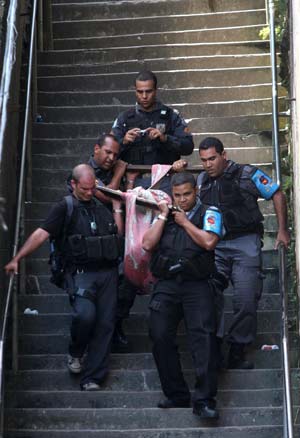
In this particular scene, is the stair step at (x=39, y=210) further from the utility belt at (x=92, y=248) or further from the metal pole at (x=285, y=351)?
the utility belt at (x=92, y=248)

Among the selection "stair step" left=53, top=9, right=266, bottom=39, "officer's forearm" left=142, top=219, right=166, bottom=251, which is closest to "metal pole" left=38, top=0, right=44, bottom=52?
"stair step" left=53, top=9, right=266, bottom=39

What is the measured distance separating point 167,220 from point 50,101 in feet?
13.3

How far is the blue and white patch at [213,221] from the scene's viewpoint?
8.84 m

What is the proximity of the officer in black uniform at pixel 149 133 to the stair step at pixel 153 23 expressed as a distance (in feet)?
11.7

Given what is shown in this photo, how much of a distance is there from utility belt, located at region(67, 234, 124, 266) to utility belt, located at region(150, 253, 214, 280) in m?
0.35

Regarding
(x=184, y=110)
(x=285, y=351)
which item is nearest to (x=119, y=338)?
(x=285, y=351)

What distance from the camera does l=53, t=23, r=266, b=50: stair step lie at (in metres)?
13.3

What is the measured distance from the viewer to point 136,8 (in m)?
14.2

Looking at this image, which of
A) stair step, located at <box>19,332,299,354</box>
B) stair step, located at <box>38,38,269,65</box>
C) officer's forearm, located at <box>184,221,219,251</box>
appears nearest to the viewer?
officer's forearm, located at <box>184,221,219,251</box>

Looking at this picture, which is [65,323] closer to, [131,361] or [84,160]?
[131,361]

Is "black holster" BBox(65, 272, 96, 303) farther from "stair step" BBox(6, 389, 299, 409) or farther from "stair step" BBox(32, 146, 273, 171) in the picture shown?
"stair step" BBox(32, 146, 273, 171)

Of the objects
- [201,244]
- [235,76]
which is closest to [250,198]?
[201,244]

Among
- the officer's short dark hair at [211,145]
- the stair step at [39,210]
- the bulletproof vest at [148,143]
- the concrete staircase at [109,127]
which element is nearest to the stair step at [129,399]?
the concrete staircase at [109,127]

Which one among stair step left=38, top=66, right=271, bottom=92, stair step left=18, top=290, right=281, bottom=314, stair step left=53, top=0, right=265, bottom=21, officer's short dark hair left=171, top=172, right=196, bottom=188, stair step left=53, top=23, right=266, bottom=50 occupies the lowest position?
stair step left=18, top=290, right=281, bottom=314
